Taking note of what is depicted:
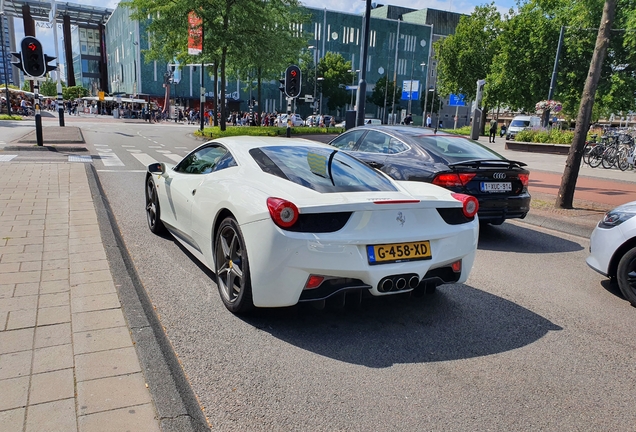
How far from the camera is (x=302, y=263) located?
3314mm

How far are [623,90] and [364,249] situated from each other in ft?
124

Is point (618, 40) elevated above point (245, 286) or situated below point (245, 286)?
above

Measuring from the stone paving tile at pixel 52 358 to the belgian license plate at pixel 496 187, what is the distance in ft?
17.1

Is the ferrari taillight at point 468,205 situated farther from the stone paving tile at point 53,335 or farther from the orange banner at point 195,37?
the orange banner at point 195,37

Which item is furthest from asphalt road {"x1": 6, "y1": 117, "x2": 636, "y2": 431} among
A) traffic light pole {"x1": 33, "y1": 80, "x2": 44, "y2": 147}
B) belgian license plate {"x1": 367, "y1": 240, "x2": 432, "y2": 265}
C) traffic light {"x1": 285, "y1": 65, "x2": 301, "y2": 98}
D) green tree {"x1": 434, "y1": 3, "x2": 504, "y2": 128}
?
green tree {"x1": 434, "y1": 3, "x2": 504, "y2": 128}

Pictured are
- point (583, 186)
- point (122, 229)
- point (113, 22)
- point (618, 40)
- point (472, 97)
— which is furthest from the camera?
point (113, 22)

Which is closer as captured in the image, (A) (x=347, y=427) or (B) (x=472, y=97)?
(A) (x=347, y=427)

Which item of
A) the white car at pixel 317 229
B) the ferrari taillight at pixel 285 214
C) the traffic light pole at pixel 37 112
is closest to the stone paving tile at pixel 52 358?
the white car at pixel 317 229

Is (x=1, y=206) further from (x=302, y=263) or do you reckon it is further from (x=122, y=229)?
(x=302, y=263)

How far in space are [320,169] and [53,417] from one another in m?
2.64

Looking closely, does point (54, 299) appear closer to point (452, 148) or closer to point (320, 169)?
point (320, 169)

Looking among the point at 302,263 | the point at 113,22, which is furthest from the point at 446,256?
the point at 113,22

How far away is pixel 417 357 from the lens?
332cm

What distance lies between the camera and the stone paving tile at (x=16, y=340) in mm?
3078
